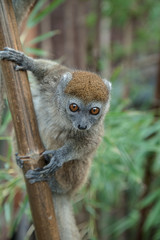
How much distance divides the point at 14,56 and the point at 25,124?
48cm

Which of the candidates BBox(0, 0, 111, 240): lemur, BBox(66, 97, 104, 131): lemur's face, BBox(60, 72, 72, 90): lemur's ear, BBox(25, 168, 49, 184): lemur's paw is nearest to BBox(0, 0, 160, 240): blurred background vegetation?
BBox(0, 0, 111, 240): lemur

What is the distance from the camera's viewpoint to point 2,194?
118 inches

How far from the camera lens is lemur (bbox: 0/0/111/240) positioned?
7.29ft

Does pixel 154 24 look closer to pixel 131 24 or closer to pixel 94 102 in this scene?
pixel 131 24

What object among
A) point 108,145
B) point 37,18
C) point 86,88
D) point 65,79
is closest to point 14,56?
point 65,79

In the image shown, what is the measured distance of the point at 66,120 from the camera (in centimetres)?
243

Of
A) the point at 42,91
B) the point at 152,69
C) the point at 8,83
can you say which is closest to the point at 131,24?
the point at 42,91

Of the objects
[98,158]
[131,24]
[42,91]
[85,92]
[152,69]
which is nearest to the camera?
[85,92]

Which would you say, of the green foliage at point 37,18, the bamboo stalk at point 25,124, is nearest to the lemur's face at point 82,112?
the bamboo stalk at point 25,124

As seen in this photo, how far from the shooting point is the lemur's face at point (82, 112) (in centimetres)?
224

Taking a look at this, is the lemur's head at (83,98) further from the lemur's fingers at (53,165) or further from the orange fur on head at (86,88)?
the lemur's fingers at (53,165)

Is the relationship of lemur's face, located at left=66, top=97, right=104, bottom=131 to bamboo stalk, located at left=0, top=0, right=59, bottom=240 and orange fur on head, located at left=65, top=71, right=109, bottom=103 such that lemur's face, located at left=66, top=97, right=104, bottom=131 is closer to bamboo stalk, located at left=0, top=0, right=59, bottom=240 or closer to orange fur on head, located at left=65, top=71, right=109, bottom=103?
orange fur on head, located at left=65, top=71, right=109, bottom=103

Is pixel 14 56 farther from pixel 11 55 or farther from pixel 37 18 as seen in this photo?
pixel 37 18

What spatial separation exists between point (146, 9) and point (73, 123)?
4285mm
